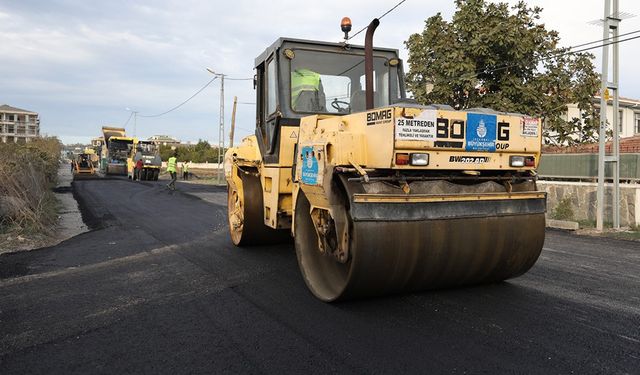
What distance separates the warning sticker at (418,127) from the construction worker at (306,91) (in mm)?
2055

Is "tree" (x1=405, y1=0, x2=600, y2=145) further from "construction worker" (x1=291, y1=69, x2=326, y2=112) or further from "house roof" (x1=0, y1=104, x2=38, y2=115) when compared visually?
"house roof" (x1=0, y1=104, x2=38, y2=115)

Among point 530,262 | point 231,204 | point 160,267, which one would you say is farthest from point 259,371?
point 231,204

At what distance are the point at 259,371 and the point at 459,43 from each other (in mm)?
12709

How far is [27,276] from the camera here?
5.64 meters

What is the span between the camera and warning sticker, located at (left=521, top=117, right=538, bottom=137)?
4.14m

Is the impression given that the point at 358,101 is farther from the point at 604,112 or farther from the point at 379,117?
the point at 604,112

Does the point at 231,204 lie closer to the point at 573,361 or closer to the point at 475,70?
the point at 573,361

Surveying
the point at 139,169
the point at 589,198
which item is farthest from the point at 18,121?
the point at 589,198

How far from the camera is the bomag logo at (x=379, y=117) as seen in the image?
3.72 meters

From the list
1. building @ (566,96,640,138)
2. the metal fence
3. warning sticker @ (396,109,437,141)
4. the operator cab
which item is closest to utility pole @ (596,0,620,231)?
the metal fence

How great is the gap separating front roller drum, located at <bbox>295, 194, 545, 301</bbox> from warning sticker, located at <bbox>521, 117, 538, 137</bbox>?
2.26ft

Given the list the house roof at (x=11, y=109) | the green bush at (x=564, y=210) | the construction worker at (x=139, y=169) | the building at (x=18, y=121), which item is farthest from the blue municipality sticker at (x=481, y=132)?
the house roof at (x=11, y=109)

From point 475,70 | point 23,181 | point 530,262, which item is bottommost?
point 530,262

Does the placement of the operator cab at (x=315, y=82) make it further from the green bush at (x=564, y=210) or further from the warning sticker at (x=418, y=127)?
the green bush at (x=564, y=210)
